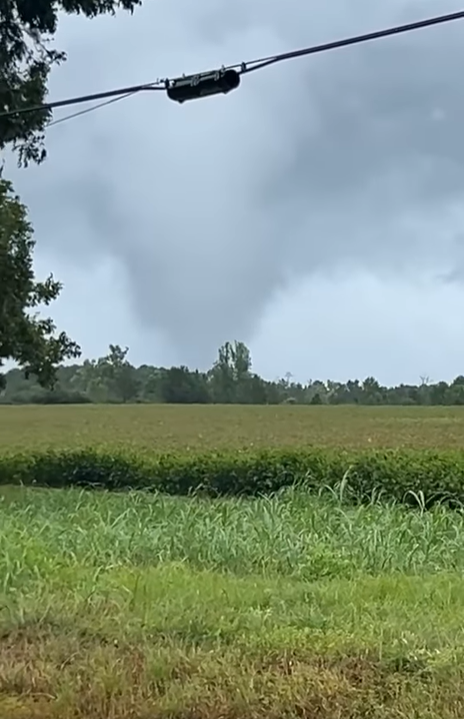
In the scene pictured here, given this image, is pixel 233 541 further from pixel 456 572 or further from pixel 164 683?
pixel 164 683

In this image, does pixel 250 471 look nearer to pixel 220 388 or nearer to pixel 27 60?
pixel 27 60

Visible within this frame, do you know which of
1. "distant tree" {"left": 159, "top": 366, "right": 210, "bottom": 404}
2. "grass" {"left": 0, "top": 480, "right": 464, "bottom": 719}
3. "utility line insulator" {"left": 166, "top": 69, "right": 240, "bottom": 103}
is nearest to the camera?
"grass" {"left": 0, "top": 480, "right": 464, "bottom": 719}

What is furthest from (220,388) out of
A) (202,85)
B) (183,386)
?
(202,85)

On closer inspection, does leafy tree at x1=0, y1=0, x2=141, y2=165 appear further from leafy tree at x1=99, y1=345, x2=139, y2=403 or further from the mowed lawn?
leafy tree at x1=99, y1=345, x2=139, y2=403

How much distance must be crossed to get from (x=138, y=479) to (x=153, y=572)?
31.2 feet

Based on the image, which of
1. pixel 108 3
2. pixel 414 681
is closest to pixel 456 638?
pixel 414 681

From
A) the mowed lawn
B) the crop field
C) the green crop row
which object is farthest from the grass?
the mowed lawn

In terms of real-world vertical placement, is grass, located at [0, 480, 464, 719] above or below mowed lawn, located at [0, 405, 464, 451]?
below

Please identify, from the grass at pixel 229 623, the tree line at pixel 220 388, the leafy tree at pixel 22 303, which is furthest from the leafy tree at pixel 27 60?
the tree line at pixel 220 388

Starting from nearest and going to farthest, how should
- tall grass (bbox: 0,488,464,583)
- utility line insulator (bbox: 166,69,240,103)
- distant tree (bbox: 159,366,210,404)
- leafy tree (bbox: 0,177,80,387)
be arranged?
1. tall grass (bbox: 0,488,464,583)
2. utility line insulator (bbox: 166,69,240,103)
3. leafy tree (bbox: 0,177,80,387)
4. distant tree (bbox: 159,366,210,404)

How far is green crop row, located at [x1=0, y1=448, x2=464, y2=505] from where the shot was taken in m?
12.3

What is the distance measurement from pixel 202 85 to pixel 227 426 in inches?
697

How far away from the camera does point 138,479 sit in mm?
14125

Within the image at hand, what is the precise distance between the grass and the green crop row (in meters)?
5.72
